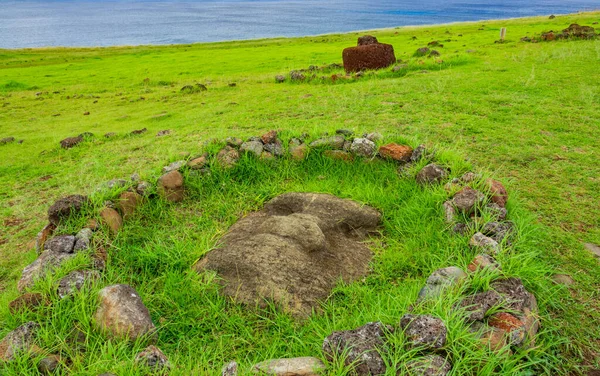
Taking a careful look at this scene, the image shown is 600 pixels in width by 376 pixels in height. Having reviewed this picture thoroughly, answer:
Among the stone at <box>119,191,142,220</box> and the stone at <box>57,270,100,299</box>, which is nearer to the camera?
the stone at <box>57,270,100,299</box>

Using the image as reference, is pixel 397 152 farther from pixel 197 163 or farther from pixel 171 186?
pixel 171 186

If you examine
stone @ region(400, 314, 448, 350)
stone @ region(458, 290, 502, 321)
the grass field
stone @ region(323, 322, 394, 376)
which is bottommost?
the grass field

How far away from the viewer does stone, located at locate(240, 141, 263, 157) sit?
225 inches

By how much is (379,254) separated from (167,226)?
2.47 m

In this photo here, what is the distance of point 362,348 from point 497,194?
2555 mm

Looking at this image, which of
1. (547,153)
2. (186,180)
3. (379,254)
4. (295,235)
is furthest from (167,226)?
(547,153)

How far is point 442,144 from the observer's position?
6566 millimetres

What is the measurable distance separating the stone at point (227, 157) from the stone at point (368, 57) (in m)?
9.39

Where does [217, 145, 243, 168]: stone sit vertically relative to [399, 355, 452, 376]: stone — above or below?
above

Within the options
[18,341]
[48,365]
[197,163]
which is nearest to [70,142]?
[197,163]

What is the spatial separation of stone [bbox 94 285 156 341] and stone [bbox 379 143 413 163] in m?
3.53

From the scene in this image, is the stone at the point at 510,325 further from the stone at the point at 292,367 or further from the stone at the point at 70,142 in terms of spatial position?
the stone at the point at 70,142

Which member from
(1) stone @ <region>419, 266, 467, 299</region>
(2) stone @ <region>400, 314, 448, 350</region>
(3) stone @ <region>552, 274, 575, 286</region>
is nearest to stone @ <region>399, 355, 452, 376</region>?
(2) stone @ <region>400, 314, 448, 350</region>

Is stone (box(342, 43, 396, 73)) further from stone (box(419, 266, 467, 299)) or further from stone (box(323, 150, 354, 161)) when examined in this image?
stone (box(419, 266, 467, 299))
